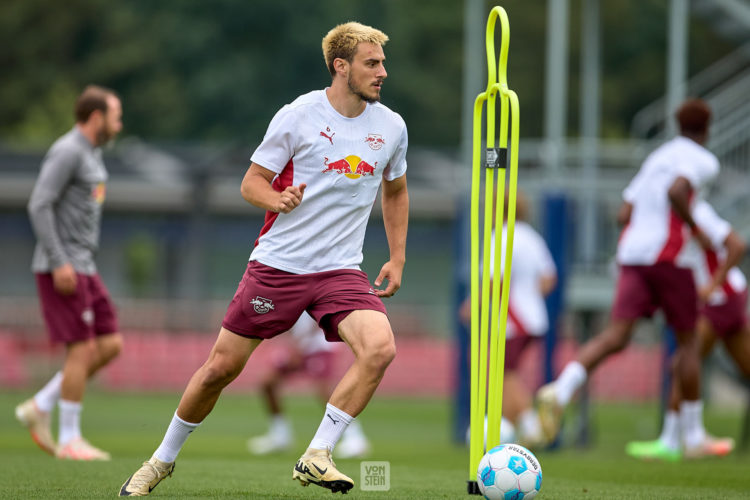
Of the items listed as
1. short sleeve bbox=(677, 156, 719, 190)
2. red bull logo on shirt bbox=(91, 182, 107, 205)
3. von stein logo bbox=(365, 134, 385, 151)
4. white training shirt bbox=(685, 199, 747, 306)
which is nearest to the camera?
von stein logo bbox=(365, 134, 385, 151)

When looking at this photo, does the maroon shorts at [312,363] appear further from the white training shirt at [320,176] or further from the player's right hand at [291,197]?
the player's right hand at [291,197]

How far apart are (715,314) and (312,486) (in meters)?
4.75

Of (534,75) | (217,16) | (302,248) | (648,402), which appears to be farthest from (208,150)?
(302,248)

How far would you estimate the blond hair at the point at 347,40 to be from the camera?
608 cm

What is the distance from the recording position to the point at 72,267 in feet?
28.2

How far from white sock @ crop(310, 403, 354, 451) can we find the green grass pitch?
0.46m

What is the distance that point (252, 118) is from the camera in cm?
4509

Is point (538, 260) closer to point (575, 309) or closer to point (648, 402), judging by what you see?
point (575, 309)

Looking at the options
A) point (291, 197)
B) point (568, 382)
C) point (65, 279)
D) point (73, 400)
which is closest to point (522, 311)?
point (568, 382)

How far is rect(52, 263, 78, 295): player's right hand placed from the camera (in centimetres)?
843

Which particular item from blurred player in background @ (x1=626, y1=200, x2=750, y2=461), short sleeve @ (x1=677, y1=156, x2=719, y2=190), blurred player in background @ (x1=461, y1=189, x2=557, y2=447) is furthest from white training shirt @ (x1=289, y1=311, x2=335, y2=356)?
short sleeve @ (x1=677, y1=156, x2=719, y2=190)

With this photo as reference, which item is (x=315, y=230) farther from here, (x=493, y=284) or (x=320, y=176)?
(x=493, y=284)

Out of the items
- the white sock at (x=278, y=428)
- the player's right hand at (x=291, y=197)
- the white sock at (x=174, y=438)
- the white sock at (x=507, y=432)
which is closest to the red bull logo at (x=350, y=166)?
the player's right hand at (x=291, y=197)

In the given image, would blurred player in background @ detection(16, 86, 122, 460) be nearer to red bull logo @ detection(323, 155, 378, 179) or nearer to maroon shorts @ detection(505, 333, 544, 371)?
red bull logo @ detection(323, 155, 378, 179)
